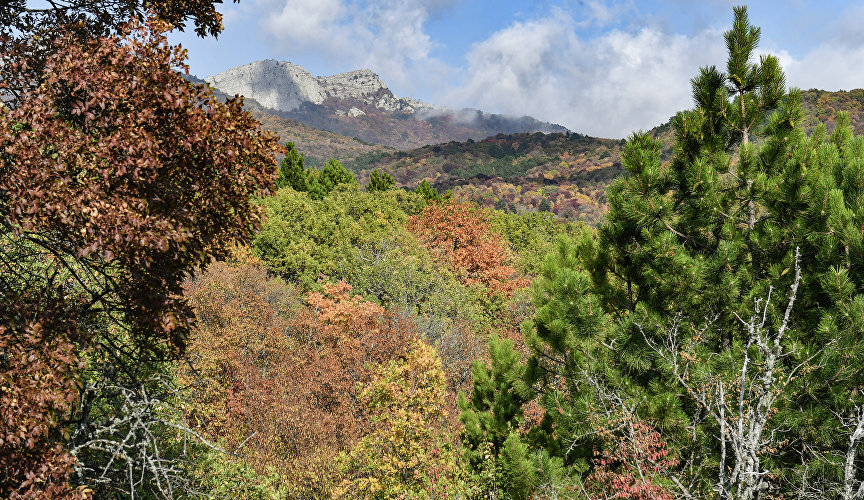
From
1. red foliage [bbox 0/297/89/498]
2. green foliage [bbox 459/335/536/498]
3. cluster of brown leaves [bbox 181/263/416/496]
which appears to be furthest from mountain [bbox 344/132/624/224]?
red foliage [bbox 0/297/89/498]

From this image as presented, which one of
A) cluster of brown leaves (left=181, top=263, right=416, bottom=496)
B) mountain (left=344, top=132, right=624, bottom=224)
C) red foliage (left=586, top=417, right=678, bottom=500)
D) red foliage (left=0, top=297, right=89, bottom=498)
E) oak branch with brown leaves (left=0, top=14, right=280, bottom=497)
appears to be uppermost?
mountain (left=344, top=132, right=624, bottom=224)

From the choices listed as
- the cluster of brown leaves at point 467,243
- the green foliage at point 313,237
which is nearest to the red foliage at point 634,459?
the green foliage at point 313,237

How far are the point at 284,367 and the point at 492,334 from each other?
11772 millimetres

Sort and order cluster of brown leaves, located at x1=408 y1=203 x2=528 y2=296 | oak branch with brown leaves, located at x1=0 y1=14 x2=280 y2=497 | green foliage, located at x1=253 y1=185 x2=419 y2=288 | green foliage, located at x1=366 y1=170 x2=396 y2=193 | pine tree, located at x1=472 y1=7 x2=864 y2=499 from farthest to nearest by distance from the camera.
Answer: green foliage, located at x1=366 y1=170 x2=396 y2=193 < cluster of brown leaves, located at x1=408 y1=203 x2=528 y2=296 < green foliage, located at x1=253 y1=185 x2=419 y2=288 < pine tree, located at x1=472 y1=7 x2=864 y2=499 < oak branch with brown leaves, located at x1=0 y1=14 x2=280 y2=497

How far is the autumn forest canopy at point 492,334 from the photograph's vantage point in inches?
149

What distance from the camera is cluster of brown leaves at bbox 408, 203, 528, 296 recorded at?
3572 centimetres

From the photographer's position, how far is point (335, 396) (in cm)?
1783

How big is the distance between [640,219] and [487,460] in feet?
16.7

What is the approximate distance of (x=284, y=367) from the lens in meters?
18.5

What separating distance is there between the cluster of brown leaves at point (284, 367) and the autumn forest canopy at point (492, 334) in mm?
195

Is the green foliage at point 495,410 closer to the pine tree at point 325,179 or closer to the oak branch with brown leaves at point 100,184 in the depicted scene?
the oak branch with brown leaves at point 100,184

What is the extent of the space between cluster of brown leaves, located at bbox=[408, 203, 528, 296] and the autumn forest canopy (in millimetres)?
21523

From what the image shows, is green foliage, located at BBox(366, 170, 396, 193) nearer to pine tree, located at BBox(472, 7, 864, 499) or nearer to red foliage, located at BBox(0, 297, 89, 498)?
pine tree, located at BBox(472, 7, 864, 499)

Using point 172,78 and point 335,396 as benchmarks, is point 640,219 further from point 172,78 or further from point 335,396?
point 335,396
